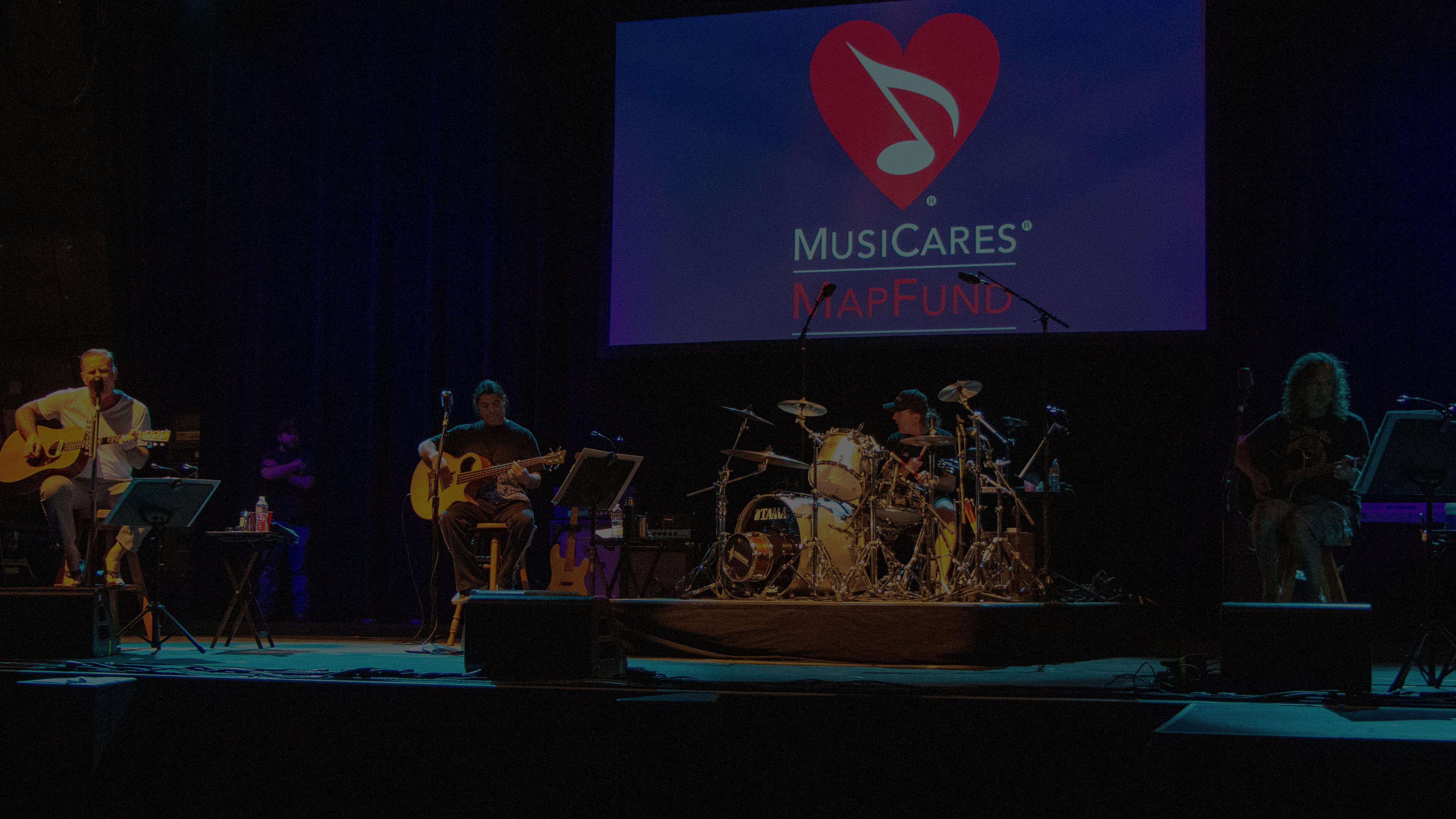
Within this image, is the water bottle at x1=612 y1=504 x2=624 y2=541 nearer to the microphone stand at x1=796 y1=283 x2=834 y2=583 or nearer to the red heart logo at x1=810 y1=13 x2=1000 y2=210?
the microphone stand at x1=796 y1=283 x2=834 y2=583

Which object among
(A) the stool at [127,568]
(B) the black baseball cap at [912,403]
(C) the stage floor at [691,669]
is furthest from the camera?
(B) the black baseball cap at [912,403]

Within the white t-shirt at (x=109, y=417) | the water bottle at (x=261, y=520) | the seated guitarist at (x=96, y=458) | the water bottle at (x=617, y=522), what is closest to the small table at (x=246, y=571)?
the water bottle at (x=261, y=520)

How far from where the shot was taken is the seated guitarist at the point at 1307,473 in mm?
5062

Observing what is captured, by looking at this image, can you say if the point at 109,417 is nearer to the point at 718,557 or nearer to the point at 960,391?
the point at 718,557

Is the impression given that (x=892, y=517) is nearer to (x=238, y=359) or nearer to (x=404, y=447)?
(x=404, y=447)

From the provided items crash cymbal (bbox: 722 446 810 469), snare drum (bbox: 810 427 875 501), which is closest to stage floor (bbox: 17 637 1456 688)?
crash cymbal (bbox: 722 446 810 469)

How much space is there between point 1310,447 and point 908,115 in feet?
11.7

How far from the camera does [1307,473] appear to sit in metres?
5.02

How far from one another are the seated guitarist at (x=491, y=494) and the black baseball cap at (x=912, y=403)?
2.23 metres

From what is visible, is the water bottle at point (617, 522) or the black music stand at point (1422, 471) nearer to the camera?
the black music stand at point (1422, 471)

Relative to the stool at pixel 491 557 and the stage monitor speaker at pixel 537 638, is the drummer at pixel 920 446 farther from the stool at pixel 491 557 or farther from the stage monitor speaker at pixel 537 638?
the stage monitor speaker at pixel 537 638

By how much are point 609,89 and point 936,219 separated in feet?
8.41

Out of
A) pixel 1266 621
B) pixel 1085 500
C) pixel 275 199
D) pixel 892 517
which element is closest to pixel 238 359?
pixel 275 199

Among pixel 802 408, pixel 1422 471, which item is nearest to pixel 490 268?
pixel 802 408
